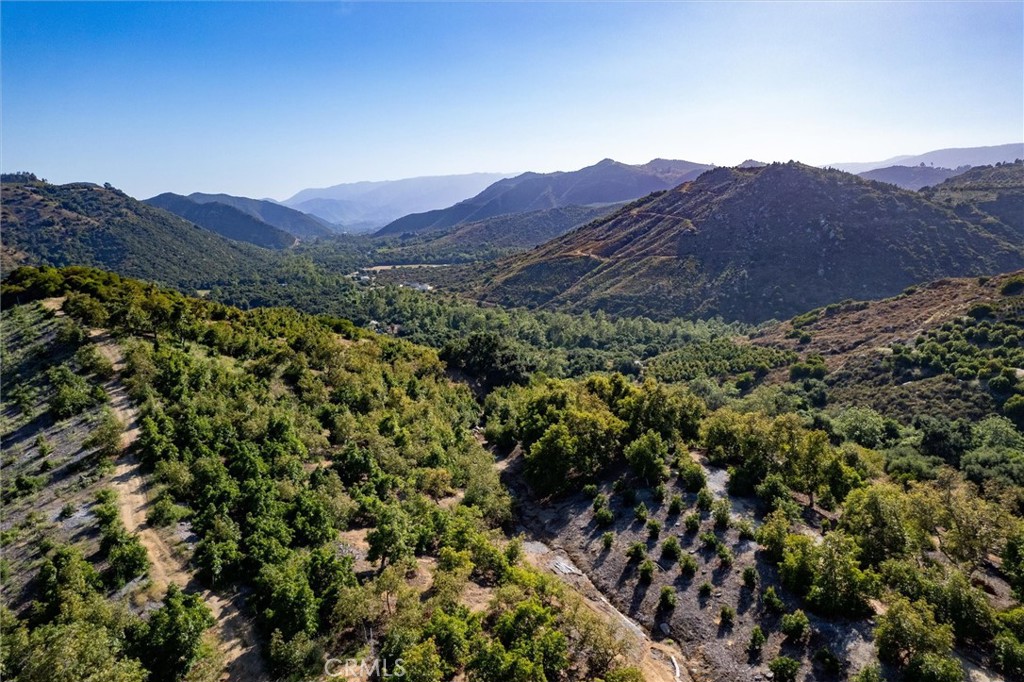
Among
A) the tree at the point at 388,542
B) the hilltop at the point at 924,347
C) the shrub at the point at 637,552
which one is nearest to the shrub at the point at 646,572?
the shrub at the point at 637,552

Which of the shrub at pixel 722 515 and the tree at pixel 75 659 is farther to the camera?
the shrub at pixel 722 515

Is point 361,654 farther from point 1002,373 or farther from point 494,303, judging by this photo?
point 494,303

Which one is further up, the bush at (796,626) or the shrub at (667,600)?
the bush at (796,626)

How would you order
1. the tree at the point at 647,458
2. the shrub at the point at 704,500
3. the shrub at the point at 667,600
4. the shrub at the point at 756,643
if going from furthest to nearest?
1. the tree at the point at 647,458
2. the shrub at the point at 704,500
3. the shrub at the point at 667,600
4. the shrub at the point at 756,643

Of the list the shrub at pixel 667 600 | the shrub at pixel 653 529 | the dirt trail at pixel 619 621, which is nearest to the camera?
the dirt trail at pixel 619 621

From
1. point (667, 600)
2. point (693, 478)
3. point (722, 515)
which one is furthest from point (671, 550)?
point (693, 478)

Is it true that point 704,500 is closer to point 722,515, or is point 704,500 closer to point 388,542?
point 722,515

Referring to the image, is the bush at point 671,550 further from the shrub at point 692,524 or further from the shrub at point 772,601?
the shrub at point 772,601
